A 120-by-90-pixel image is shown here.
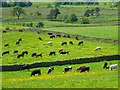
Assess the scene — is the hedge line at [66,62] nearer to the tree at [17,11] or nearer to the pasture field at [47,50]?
the pasture field at [47,50]

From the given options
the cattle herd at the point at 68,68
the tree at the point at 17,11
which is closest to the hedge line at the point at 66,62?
the cattle herd at the point at 68,68

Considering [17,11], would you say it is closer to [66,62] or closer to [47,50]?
[47,50]

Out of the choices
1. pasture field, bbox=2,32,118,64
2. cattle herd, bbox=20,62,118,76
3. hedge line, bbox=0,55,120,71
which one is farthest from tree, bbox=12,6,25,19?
cattle herd, bbox=20,62,118,76

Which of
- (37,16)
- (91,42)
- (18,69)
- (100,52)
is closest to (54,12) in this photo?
(37,16)

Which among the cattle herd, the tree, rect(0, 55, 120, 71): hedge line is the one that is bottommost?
the tree

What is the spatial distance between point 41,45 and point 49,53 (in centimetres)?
1497

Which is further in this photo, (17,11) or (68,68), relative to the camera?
(17,11)

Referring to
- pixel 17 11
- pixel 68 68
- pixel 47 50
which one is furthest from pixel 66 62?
pixel 17 11

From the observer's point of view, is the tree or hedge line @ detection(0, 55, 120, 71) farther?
the tree

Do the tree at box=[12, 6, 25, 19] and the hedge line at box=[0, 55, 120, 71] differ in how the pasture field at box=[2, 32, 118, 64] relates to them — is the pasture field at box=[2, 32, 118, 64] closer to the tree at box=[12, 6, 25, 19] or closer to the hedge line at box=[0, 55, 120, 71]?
the hedge line at box=[0, 55, 120, 71]

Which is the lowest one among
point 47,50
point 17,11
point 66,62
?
point 17,11

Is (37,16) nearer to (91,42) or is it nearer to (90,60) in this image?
(91,42)

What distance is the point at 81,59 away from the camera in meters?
53.4

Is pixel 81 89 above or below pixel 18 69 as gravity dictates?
above
